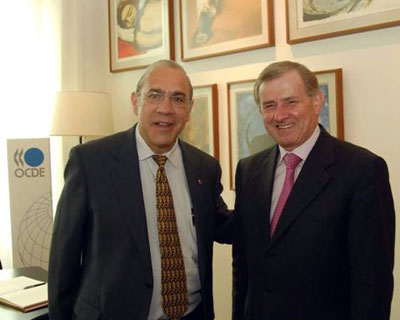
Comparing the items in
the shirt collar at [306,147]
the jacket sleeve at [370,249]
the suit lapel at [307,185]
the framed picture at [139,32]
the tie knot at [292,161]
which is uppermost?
the framed picture at [139,32]

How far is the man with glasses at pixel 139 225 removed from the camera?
167cm

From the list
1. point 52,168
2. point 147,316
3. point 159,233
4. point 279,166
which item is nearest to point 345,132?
point 279,166

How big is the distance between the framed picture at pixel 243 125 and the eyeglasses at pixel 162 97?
1.06 m

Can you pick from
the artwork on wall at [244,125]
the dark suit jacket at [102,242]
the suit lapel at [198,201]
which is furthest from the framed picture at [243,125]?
the dark suit jacket at [102,242]

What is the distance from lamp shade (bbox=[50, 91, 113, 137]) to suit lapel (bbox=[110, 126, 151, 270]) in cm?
166

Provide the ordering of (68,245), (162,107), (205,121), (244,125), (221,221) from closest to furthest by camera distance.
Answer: (68,245) → (162,107) → (221,221) → (244,125) → (205,121)

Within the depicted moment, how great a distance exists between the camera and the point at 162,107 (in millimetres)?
1803

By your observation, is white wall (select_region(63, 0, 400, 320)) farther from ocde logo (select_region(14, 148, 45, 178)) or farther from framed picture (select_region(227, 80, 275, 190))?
ocde logo (select_region(14, 148, 45, 178))

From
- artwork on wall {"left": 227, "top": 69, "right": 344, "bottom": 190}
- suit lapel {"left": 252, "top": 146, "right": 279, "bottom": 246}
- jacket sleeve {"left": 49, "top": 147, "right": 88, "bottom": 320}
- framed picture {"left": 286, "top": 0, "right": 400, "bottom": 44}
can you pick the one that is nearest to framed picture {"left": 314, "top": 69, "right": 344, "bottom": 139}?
framed picture {"left": 286, "top": 0, "right": 400, "bottom": 44}

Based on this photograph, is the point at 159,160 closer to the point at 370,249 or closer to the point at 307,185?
the point at 307,185

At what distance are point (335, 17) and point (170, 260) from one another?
1559 mm

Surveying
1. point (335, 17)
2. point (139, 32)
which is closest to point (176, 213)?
point (335, 17)

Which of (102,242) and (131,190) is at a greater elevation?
(131,190)

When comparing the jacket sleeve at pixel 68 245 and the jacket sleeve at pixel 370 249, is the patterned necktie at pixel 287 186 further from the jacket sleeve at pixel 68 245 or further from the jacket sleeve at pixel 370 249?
the jacket sleeve at pixel 68 245
